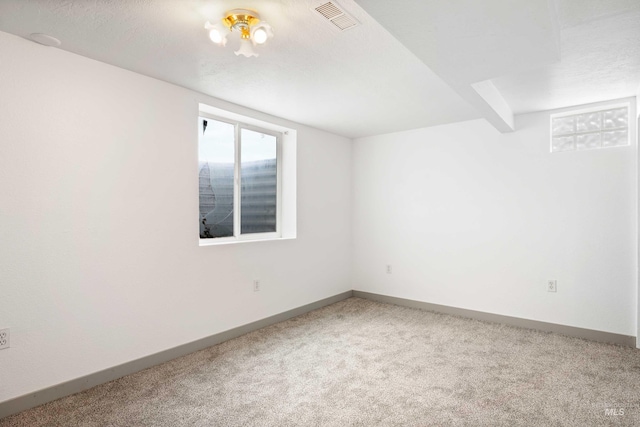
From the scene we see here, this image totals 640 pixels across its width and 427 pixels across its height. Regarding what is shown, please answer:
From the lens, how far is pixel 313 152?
15.0 feet

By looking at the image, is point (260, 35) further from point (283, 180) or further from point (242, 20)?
point (283, 180)

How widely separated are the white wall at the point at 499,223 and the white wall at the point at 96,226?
2.21m

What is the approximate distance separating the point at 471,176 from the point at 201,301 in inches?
132

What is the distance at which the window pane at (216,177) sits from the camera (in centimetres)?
358

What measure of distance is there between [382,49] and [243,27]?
910mm

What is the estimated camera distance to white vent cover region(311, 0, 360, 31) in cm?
180

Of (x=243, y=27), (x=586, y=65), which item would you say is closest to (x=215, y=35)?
(x=243, y=27)

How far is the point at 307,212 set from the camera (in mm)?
4508

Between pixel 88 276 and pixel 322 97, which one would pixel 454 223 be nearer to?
pixel 322 97

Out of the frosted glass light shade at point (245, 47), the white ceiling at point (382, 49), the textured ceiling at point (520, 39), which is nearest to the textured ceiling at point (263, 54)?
the white ceiling at point (382, 49)

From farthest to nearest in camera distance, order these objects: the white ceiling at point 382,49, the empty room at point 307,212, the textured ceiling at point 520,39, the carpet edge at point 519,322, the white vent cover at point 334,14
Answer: the carpet edge at point 519,322
the empty room at point 307,212
the white vent cover at point 334,14
the white ceiling at point 382,49
the textured ceiling at point 520,39

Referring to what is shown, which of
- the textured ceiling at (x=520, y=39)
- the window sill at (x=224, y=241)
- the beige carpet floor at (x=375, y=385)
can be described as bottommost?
the beige carpet floor at (x=375, y=385)

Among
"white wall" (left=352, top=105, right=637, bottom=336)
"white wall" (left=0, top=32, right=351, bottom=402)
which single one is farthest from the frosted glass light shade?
"white wall" (left=352, top=105, right=637, bottom=336)

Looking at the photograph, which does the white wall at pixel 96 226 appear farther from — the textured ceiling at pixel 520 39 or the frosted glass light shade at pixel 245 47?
the textured ceiling at pixel 520 39
